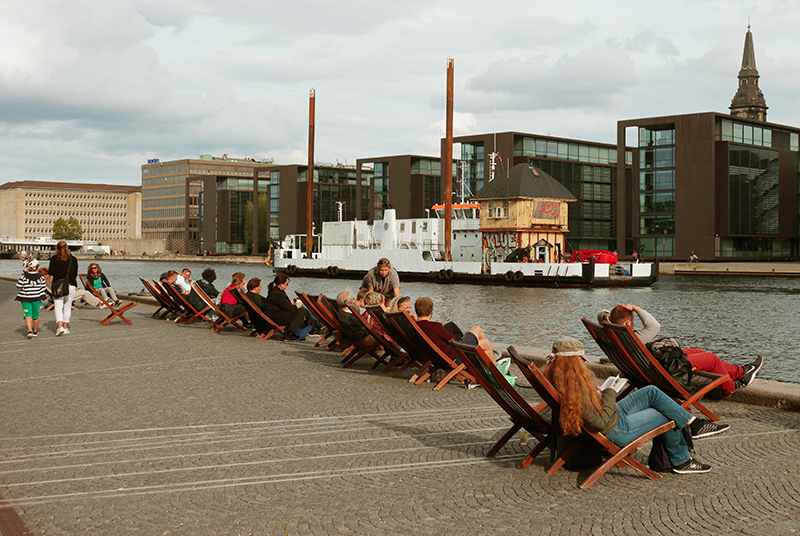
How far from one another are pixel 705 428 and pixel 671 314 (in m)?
22.9

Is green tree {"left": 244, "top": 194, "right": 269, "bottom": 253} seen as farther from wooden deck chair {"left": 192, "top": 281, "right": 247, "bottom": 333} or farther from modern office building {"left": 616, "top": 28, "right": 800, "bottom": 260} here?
wooden deck chair {"left": 192, "top": 281, "right": 247, "bottom": 333}

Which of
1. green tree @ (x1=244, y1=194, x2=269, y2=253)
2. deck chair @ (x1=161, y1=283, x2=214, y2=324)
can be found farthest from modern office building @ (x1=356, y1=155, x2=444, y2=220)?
deck chair @ (x1=161, y1=283, x2=214, y2=324)

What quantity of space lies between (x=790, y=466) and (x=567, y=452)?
5.06ft

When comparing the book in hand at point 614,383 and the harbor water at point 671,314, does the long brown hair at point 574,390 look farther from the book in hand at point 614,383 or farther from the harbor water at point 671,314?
the harbor water at point 671,314

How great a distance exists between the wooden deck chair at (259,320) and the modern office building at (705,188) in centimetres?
6292

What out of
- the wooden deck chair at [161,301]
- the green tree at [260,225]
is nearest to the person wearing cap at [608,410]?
the wooden deck chair at [161,301]

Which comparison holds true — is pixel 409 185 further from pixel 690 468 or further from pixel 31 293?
pixel 690 468

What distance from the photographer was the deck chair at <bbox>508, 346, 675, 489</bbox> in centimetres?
495

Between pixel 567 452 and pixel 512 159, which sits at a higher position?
pixel 512 159

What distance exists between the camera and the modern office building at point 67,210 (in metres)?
189

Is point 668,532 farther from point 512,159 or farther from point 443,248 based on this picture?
point 512,159

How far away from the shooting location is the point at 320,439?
6.15 m

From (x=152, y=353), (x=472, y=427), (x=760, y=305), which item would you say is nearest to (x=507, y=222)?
(x=760, y=305)

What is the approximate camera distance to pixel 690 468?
204 inches
